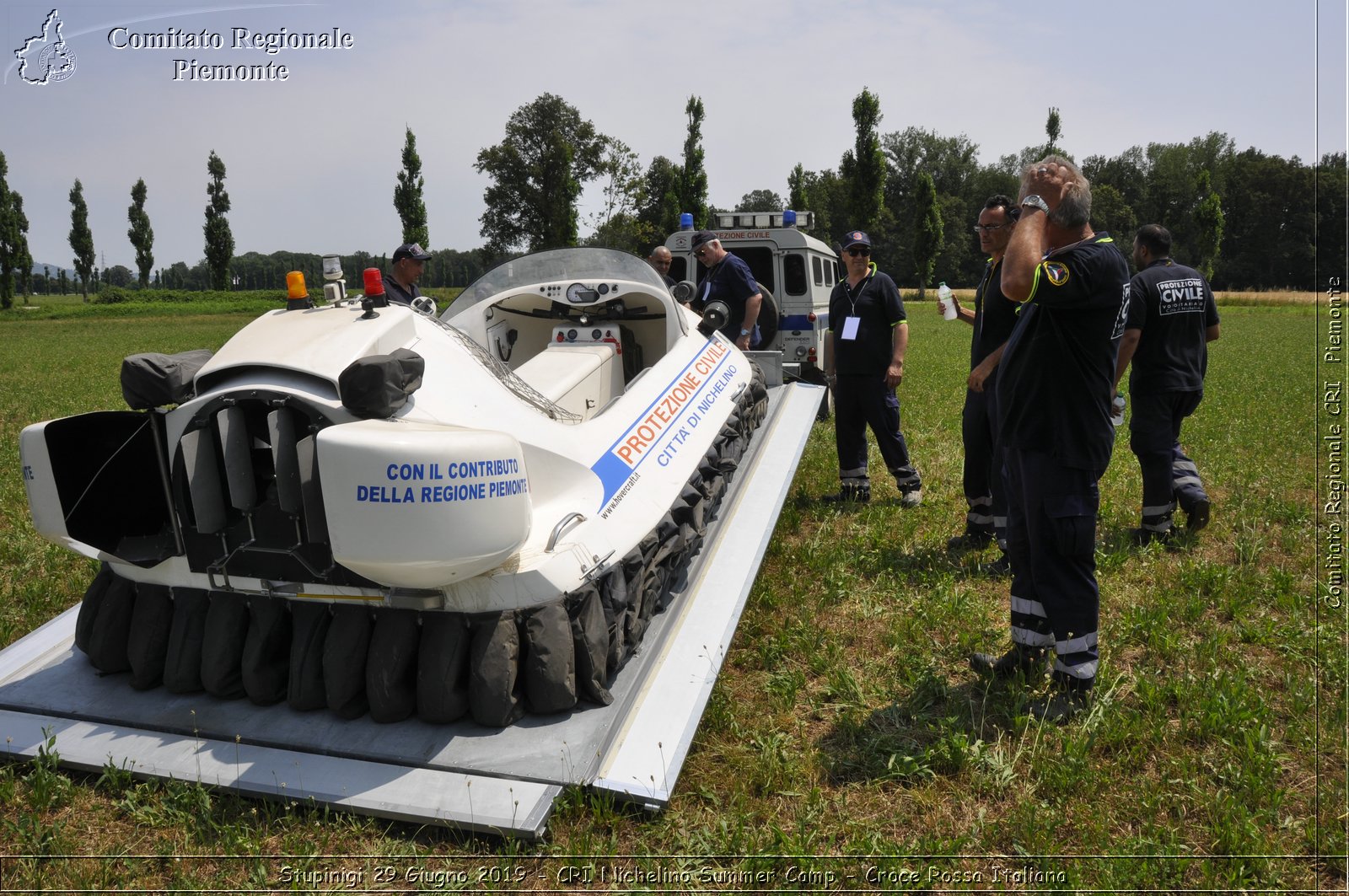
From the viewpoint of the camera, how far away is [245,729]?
2.99 m

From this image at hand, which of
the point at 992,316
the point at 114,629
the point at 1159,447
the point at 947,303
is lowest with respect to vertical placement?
the point at 114,629

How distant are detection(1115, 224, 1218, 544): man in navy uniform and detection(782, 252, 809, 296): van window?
14.3 feet

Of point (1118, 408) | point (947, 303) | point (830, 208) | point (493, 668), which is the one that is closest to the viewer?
point (493, 668)

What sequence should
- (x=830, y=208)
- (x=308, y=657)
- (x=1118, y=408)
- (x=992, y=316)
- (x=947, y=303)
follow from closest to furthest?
(x=308, y=657) < (x=1118, y=408) < (x=992, y=316) < (x=947, y=303) < (x=830, y=208)

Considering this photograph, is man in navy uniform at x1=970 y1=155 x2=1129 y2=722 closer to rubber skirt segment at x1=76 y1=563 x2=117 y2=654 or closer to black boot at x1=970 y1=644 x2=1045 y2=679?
black boot at x1=970 y1=644 x2=1045 y2=679

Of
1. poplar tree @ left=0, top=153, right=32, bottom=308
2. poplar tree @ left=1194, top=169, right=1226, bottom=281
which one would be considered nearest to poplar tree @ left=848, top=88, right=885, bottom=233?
poplar tree @ left=1194, top=169, right=1226, bottom=281

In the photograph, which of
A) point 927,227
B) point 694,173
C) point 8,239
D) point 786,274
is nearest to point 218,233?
point 8,239

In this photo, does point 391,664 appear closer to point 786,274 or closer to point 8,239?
point 786,274

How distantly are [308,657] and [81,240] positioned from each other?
71.5 meters

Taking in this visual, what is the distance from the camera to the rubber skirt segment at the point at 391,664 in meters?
2.94

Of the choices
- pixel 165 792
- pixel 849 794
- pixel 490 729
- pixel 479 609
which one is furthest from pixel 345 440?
pixel 849 794

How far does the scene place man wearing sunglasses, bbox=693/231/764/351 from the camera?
7309mm

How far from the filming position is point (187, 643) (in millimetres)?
3162

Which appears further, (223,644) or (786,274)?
(786,274)
